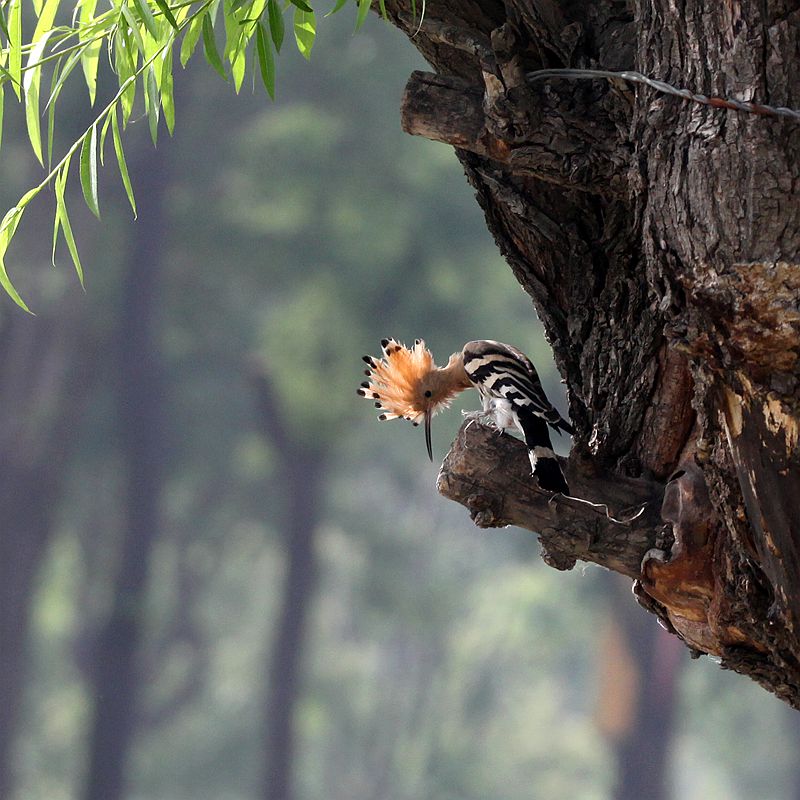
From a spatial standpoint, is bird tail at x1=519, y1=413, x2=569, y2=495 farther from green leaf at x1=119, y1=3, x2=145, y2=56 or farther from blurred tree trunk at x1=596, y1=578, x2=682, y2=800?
blurred tree trunk at x1=596, y1=578, x2=682, y2=800

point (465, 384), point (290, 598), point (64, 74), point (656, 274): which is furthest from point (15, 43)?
point (290, 598)

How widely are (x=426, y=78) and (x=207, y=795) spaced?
56.1ft

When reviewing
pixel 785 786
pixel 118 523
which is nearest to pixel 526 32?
pixel 118 523

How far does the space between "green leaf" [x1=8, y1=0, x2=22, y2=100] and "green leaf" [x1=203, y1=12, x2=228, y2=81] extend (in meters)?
0.28

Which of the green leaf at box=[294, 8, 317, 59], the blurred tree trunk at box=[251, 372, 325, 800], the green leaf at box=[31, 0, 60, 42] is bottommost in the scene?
the green leaf at box=[294, 8, 317, 59]

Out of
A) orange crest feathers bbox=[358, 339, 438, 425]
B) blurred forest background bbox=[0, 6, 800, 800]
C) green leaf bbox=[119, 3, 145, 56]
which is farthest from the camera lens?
blurred forest background bbox=[0, 6, 800, 800]

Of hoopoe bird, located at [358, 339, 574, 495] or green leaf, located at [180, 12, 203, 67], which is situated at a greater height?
green leaf, located at [180, 12, 203, 67]

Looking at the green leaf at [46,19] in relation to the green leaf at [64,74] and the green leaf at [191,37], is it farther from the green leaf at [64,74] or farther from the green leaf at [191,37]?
the green leaf at [191,37]

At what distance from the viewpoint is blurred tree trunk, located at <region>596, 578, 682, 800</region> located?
43.7ft

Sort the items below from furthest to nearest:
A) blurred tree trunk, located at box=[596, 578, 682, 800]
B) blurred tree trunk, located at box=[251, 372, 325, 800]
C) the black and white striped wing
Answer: blurred tree trunk, located at box=[251, 372, 325, 800]
blurred tree trunk, located at box=[596, 578, 682, 800]
the black and white striped wing

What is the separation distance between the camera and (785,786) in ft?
67.4

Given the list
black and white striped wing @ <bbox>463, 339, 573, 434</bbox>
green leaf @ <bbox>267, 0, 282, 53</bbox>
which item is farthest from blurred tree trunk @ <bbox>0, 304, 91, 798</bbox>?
green leaf @ <bbox>267, 0, 282, 53</bbox>

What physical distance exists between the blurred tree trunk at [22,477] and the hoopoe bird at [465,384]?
430 inches

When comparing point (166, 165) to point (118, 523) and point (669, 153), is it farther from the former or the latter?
point (669, 153)
